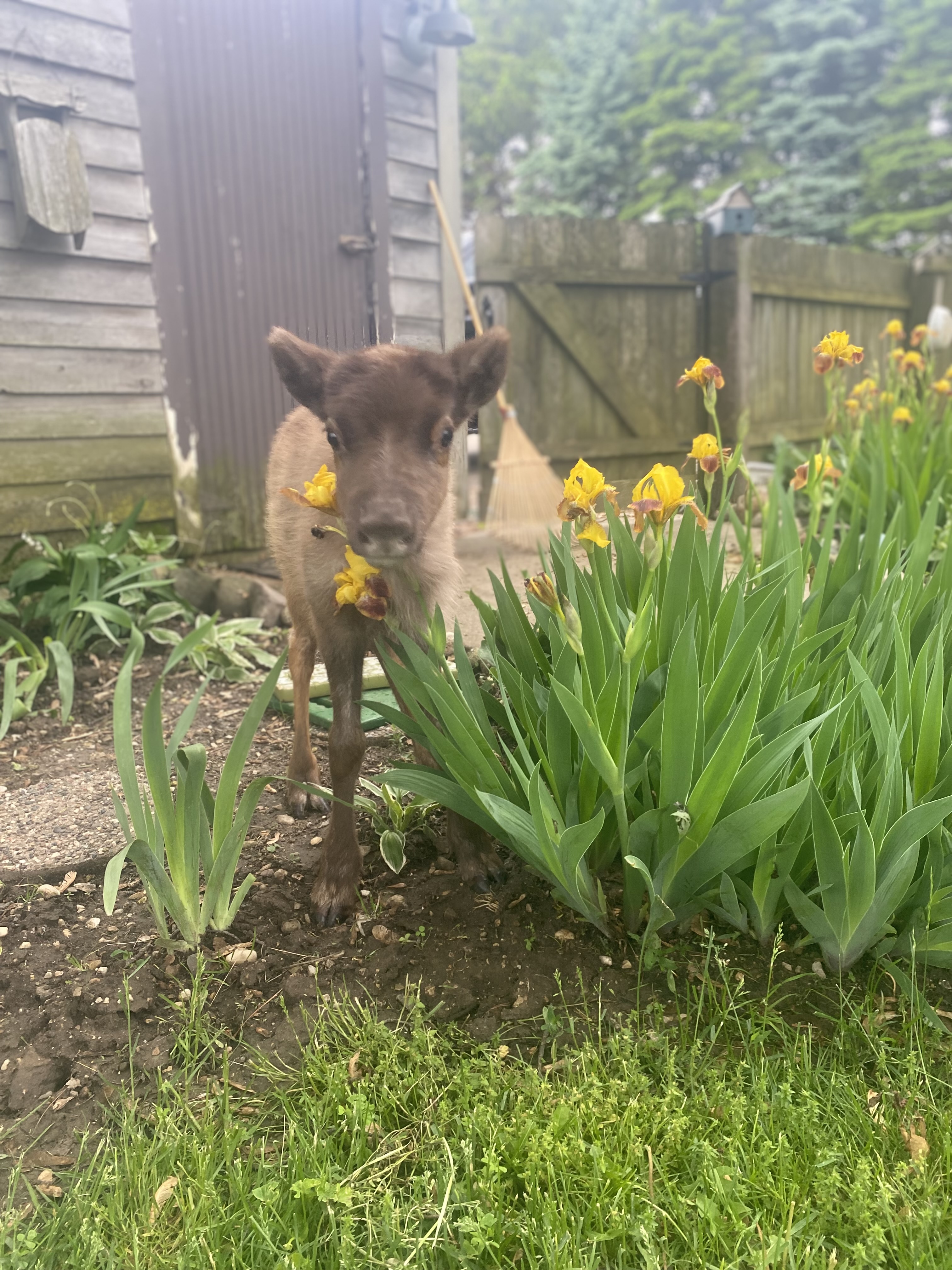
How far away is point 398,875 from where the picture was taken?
2.14m

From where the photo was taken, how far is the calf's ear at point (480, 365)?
5.65 ft

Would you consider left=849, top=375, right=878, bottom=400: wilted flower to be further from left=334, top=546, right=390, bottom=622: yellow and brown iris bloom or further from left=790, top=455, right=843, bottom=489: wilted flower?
left=334, top=546, right=390, bottom=622: yellow and brown iris bloom

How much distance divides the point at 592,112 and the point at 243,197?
22902mm

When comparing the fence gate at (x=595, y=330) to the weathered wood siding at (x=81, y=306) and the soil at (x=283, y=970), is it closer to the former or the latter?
the weathered wood siding at (x=81, y=306)

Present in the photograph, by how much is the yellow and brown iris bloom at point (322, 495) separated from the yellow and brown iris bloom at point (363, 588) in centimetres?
10

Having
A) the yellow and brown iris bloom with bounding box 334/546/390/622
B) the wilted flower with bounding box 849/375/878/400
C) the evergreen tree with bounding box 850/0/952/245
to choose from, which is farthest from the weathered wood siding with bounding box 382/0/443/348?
the evergreen tree with bounding box 850/0/952/245

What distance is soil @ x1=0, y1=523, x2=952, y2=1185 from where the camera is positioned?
161cm

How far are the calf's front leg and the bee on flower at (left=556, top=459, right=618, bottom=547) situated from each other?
659 mm

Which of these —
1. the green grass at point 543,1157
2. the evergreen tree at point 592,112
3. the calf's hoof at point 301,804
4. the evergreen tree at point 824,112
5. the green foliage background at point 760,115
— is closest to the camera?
the green grass at point 543,1157

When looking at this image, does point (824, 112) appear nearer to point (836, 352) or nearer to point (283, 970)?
point (836, 352)

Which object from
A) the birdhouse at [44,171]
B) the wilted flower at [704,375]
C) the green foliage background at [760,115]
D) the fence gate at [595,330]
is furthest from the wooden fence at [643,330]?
the green foliage background at [760,115]

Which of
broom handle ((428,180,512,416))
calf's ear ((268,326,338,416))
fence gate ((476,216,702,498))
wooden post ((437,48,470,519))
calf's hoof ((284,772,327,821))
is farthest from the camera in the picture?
fence gate ((476,216,702,498))

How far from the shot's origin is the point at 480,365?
1.73m

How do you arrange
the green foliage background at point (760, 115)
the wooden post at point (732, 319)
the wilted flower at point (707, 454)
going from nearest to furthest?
the wilted flower at point (707, 454) → the wooden post at point (732, 319) → the green foliage background at point (760, 115)
